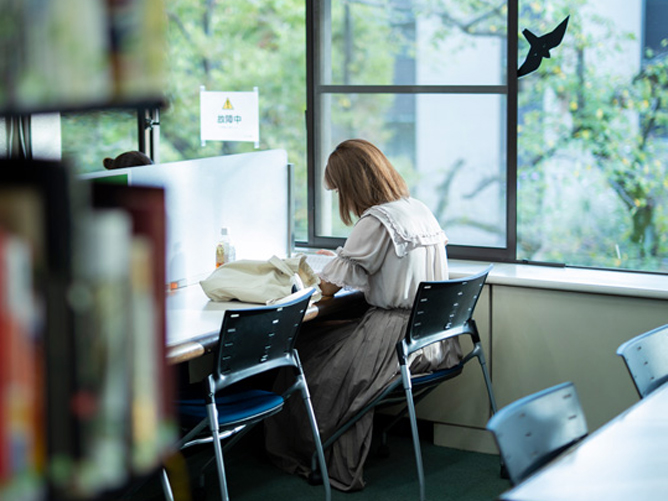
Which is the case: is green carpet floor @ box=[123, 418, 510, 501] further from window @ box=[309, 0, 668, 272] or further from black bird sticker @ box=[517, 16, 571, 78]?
black bird sticker @ box=[517, 16, 571, 78]

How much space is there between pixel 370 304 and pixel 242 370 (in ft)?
2.73

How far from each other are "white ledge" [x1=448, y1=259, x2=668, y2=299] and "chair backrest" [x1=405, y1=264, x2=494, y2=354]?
341mm

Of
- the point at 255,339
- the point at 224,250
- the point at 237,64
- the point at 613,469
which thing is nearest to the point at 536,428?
the point at 613,469

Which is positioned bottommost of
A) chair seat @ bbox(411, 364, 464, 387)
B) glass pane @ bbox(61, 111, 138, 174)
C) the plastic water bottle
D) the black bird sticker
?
chair seat @ bbox(411, 364, 464, 387)

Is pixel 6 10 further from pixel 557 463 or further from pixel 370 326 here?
pixel 370 326

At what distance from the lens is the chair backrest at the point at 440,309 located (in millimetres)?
3145

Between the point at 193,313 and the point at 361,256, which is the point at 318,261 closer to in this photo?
the point at 361,256

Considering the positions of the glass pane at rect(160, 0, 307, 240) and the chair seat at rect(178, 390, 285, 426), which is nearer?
the chair seat at rect(178, 390, 285, 426)

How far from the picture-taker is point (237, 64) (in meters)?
6.95

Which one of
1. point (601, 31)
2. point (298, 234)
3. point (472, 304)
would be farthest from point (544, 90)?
point (298, 234)

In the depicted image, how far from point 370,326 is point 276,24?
3444 mm

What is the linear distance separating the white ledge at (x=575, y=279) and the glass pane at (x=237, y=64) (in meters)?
1.59

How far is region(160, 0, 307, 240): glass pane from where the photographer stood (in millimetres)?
5621

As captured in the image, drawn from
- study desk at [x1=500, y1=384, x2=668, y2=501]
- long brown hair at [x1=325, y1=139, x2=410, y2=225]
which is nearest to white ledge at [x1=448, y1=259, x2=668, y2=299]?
long brown hair at [x1=325, y1=139, x2=410, y2=225]
